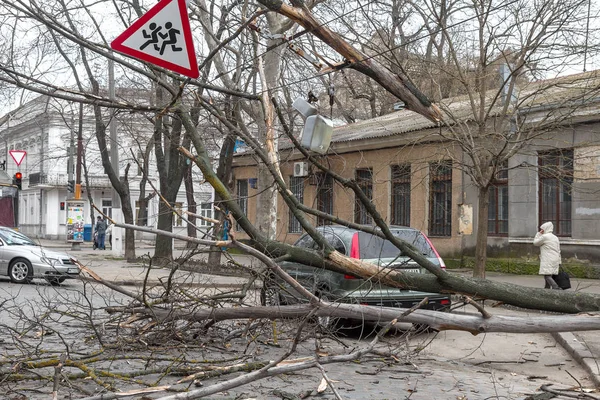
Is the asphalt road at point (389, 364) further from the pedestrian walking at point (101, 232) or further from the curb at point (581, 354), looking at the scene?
the pedestrian walking at point (101, 232)

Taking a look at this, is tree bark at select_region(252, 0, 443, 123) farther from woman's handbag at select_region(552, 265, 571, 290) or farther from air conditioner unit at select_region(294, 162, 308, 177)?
air conditioner unit at select_region(294, 162, 308, 177)

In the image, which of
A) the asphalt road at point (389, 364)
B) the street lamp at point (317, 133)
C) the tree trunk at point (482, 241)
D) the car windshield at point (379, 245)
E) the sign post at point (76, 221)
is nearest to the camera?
the asphalt road at point (389, 364)

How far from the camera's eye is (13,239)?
57.1 ft

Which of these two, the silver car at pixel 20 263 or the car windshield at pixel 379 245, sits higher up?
the car windshield at pixel 379 245

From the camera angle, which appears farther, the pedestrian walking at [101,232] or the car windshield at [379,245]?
the pedestrian walking at [101,232]

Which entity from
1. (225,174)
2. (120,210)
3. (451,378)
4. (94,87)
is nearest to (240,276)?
(451,378)

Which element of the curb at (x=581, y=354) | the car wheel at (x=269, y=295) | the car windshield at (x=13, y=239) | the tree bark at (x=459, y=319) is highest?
the car windshield at (x=13, y=239)

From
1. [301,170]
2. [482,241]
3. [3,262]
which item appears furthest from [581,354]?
[301,170]

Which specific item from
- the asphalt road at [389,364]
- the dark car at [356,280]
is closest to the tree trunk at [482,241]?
the dark car at [356,280]

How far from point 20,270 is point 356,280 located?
10.5m

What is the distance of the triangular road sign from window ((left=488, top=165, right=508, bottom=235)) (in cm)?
1450

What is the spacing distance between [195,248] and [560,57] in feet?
31.9

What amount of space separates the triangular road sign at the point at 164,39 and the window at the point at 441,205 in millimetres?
14760

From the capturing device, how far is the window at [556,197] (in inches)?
723
